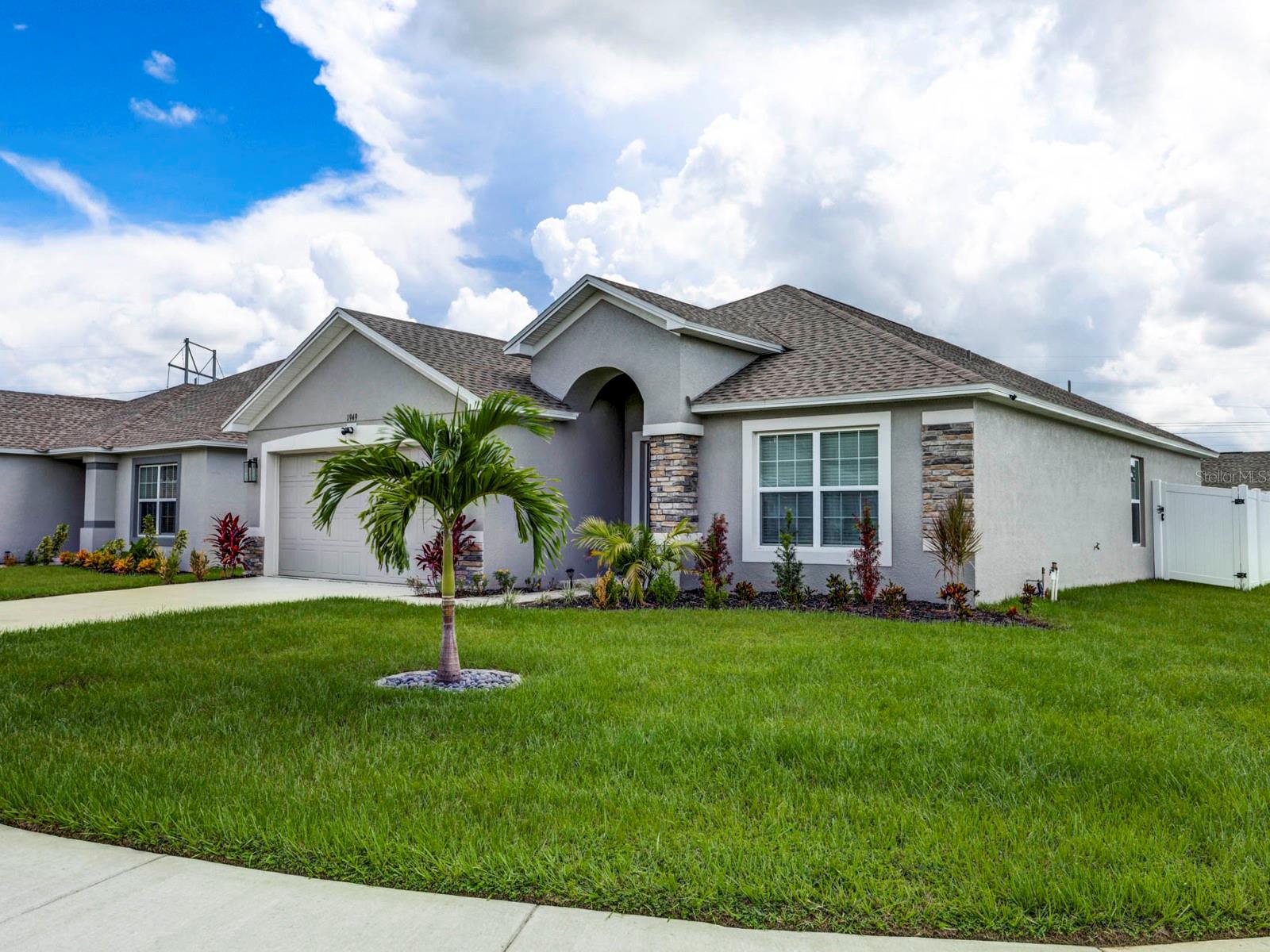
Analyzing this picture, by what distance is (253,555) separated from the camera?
712 inches

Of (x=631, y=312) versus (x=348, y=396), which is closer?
(x=631, y=312)

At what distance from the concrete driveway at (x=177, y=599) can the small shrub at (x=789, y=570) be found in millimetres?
3992

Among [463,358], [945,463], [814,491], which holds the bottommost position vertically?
[814,491]

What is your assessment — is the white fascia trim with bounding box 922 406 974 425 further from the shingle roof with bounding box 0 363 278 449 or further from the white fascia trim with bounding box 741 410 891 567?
the shingle roof with bounding box 0 363 278 449

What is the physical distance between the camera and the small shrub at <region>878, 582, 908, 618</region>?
1148 centimetres

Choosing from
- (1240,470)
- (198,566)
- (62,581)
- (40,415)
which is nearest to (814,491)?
(198,566)

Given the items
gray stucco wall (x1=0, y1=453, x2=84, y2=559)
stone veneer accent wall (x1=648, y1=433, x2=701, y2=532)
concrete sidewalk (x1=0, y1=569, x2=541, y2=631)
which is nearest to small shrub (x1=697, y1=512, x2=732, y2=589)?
stone veneer accent wall (x1=648, y1=433, x2=701, y2=532)

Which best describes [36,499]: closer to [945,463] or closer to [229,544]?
[229,544]

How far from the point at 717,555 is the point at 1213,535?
440 inches

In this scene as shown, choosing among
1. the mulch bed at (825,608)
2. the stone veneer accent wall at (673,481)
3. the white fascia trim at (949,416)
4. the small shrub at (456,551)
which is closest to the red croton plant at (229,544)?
the small shrub at (456,551)

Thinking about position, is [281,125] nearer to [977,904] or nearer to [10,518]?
[10,518]

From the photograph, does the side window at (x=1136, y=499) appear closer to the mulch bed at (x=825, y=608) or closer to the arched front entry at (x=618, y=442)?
the mulch bed at (x=825, y=608)

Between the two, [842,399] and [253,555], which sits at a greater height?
[842,399]

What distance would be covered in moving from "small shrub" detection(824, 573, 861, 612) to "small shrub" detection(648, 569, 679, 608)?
2298 mm
